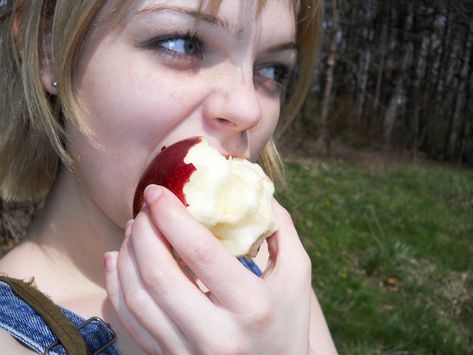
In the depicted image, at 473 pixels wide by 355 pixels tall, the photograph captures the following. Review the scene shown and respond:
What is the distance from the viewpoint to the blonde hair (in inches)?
46.8

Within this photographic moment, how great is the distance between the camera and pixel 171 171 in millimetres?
1022

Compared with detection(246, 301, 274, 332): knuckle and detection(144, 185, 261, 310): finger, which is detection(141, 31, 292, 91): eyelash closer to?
detection(144, 185, 261, 310): finger

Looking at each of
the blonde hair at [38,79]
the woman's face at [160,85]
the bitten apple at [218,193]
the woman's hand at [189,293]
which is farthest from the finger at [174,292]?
the blonde hair at [38,79]

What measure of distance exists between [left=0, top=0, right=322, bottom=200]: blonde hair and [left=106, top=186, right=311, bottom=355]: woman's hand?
15.8 inches

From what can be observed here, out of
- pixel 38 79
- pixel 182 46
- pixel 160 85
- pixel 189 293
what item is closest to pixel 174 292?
pixel 189 293

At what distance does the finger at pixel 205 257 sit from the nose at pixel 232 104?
0.30 meters

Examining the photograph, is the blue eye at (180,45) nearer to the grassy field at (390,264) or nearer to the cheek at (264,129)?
the cheek at (264,129)

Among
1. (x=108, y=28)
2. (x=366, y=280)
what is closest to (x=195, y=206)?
(x=108, y=28)

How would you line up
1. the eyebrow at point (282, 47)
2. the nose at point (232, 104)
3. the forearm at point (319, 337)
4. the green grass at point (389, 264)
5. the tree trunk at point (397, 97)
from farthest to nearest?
the tree trunk at point (397, 97)
the green grass at point (389, 264)
the forearm at point (319, 337)
the eyebrow at point (282, 47)
the nose at point (232, 104)

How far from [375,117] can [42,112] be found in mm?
18265

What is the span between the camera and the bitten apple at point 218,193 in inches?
39.4

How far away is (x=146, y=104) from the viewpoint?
1135 millimetres

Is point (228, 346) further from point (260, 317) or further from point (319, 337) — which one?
point (319, 337)

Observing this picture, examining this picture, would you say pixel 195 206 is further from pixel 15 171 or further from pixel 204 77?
pixel 15 171
